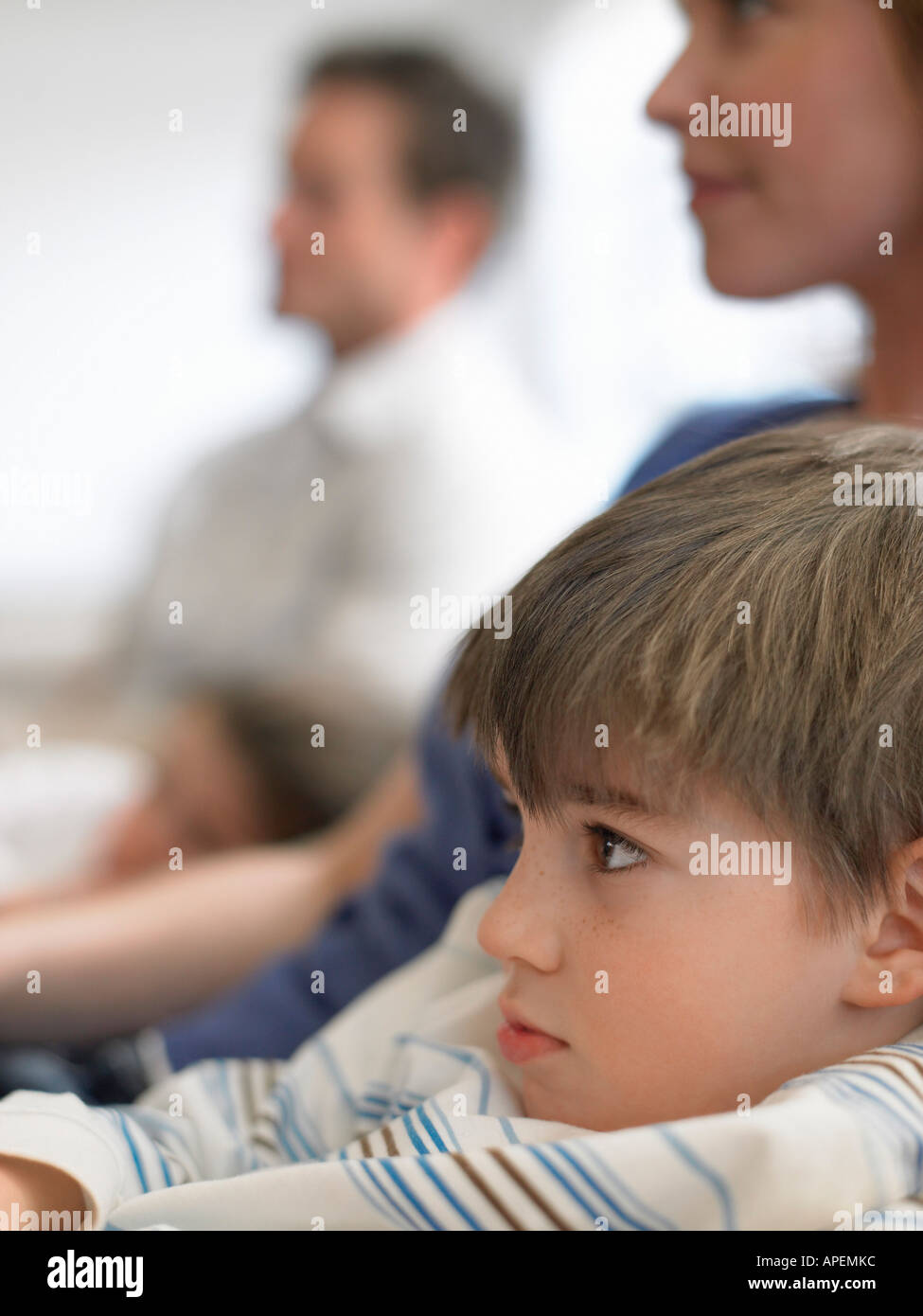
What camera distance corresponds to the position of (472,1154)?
1.49 feet

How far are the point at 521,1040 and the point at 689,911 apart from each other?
10 centimetres

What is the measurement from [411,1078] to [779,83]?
1.94ft

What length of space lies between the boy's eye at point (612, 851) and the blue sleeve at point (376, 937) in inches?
9.6

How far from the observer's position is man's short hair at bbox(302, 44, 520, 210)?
202 cm

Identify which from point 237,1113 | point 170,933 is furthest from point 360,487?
point 237,1113

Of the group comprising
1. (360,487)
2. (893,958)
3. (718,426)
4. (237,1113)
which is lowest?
(237,1113)

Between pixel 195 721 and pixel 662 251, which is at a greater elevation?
pixel 662 251

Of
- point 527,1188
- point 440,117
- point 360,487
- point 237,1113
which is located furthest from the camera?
point 440,117

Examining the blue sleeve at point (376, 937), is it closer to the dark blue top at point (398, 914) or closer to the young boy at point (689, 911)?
the dark blue top at point (398, 914)

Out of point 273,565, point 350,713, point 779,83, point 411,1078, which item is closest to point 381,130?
point 273,565

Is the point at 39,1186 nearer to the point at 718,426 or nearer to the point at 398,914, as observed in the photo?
the point at 398,914

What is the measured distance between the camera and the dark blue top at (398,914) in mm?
777

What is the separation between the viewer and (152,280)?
2604mm
